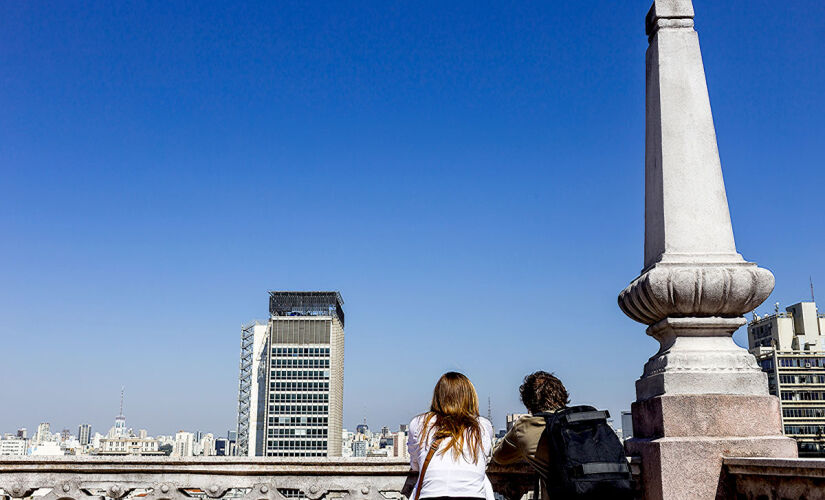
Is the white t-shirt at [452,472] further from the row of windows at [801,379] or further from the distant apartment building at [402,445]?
the row of windows at [801,379]

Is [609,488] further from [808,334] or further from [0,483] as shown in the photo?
[808,334]

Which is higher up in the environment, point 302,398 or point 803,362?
point 803,362

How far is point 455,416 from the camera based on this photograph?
422 cm

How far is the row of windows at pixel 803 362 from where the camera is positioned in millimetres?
121812

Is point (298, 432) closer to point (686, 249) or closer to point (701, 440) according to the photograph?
point (686, 249)

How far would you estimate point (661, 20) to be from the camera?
21.1 feet

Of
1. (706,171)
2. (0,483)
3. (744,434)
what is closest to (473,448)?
(744,434)

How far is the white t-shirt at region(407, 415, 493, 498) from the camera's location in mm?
4125

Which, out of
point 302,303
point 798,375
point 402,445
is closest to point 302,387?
point 302,303

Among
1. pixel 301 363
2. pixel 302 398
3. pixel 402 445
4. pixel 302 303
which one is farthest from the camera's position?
pixel 302 303

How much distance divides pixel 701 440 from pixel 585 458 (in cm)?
156

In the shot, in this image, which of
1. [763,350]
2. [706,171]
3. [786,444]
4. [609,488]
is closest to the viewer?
[609,488]

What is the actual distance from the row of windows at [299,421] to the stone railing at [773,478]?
16117 cm

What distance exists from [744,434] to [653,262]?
1.49 metres
